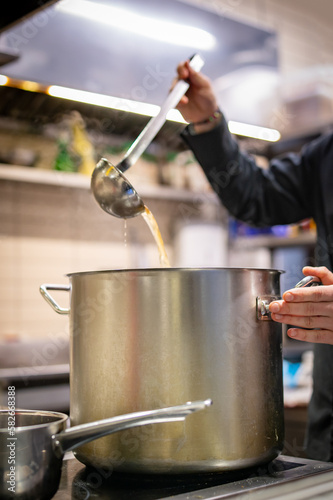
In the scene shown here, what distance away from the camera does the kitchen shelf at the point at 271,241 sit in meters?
3.12

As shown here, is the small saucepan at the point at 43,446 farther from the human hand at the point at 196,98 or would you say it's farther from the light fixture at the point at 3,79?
the light fixture at the point at 3,79

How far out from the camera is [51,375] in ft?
6.83

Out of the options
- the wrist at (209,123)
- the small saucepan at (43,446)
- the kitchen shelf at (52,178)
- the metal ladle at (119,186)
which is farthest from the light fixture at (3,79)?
the small saucepan at (43,446)

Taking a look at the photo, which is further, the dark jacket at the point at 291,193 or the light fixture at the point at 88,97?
the light fixture at the point at 88,97

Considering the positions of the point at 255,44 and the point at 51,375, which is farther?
the point at 255,44

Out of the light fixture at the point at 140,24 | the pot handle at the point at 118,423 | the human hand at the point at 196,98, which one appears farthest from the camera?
the light fixture at the point at 140,24

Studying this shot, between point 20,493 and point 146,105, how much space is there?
5.82 ft

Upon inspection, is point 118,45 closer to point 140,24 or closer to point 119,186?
point 140,24

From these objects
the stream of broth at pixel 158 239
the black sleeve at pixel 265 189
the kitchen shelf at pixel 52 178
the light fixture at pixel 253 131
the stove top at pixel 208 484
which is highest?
the light fixture at pixel 253 131

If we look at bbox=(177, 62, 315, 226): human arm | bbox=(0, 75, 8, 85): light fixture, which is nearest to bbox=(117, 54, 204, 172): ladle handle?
bbox=(177, 62, 315, 226): human arm

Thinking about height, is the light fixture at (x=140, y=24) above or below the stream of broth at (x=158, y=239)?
above

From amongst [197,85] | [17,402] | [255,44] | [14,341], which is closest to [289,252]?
[255,44]

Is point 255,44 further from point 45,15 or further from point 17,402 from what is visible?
point 17,402

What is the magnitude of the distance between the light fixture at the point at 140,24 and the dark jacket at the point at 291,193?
93 cm
